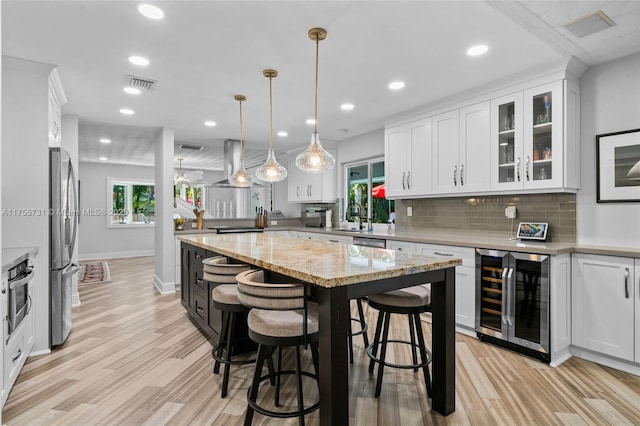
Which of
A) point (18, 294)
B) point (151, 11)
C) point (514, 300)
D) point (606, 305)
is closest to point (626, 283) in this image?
point (606, 305)

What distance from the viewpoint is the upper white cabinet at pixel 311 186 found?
6.19 m

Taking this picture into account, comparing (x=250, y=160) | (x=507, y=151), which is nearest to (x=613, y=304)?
(x=507, y=151)

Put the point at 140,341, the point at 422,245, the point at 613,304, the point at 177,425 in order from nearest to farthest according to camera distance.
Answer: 1. the point at 177,425
2. the point at 613,304
3. the point at 140,341
4. the point at 422,245

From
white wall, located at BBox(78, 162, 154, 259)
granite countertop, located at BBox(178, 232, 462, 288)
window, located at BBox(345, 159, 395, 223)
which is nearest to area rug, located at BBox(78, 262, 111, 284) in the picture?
white wall, located at BBox(78, 162, 154, 259)

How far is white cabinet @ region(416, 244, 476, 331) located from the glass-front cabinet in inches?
29.6

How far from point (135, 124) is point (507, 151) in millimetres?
4757

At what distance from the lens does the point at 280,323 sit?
1815 mm

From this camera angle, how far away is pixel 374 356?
2424 mm

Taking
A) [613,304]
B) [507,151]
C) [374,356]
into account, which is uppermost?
[507,151]

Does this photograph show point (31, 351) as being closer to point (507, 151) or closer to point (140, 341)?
point (140, 341)

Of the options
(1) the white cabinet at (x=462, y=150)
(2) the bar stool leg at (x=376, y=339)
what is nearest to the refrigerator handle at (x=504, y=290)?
(1) the white cabinet at (x=462, y=150)

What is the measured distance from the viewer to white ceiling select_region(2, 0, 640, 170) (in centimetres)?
225

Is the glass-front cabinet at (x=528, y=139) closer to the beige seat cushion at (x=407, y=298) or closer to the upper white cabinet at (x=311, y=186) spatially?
the beige seat cushion at (x=407, y=298)

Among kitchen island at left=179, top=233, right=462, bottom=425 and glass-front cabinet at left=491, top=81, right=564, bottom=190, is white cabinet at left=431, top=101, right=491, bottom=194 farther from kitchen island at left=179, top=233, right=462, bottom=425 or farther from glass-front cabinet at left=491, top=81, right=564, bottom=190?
kitchen island at left=179, top=233, right=462, bottom=425
